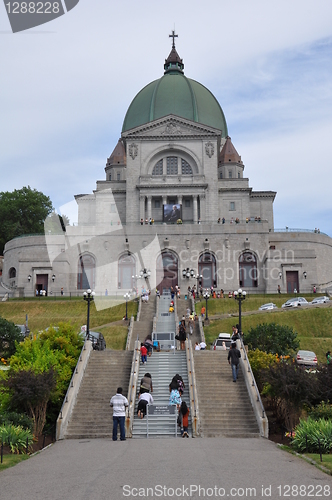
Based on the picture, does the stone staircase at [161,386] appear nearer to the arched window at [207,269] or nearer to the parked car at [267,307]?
the parked car at [267,307]

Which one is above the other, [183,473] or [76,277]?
[76,277]

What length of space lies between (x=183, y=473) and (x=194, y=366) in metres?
13.3

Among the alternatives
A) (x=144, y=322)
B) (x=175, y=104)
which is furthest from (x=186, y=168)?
(x=144, y=322)

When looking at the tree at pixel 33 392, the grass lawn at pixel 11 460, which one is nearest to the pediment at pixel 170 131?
the tree at pixel 33 392

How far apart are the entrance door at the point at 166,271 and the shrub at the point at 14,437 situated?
42.2m

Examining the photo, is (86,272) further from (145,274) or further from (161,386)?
(161,386)

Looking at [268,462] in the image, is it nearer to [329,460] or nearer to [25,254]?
[329,460]

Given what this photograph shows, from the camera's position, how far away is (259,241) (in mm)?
61219

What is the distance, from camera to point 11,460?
48.3ft

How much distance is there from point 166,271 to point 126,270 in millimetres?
4286

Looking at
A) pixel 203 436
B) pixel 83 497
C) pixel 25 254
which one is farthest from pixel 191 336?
pixel 25 254

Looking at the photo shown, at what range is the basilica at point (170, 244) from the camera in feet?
197

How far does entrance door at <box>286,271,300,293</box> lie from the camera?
5965 cm

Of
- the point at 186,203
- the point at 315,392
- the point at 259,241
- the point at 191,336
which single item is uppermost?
the point at 186,203
